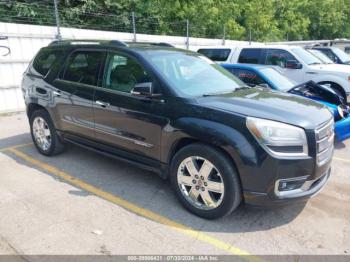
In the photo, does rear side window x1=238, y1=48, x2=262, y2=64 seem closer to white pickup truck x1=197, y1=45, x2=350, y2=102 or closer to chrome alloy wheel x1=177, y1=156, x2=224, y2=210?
white pickup truck x1=197, y1=45, x2=350, y2=102

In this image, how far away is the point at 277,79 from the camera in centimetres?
643

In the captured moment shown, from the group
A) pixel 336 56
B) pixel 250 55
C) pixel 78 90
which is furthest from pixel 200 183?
pixel 336 56

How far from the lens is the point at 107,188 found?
13.6 ft

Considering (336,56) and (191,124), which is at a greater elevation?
(191,124)

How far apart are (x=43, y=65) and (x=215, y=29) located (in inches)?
735

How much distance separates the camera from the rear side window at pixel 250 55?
370 inches

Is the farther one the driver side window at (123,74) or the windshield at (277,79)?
the windshield at (277,79)

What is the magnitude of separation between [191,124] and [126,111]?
94 cm

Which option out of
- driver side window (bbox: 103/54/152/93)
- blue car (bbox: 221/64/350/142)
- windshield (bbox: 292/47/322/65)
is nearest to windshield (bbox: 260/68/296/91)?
blue car (bbox: 221/64/350/142)

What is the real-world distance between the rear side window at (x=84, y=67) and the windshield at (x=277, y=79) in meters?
3.50

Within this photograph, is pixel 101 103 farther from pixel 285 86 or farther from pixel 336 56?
pixel 336 56

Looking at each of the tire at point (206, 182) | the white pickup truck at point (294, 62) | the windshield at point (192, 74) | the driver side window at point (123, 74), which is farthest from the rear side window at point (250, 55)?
the tire at point (206, 182)

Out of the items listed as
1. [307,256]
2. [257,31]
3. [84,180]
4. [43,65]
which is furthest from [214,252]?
[257,31]

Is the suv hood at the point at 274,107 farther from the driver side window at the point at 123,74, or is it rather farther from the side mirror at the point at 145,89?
the driver side window at the point at 123,74
